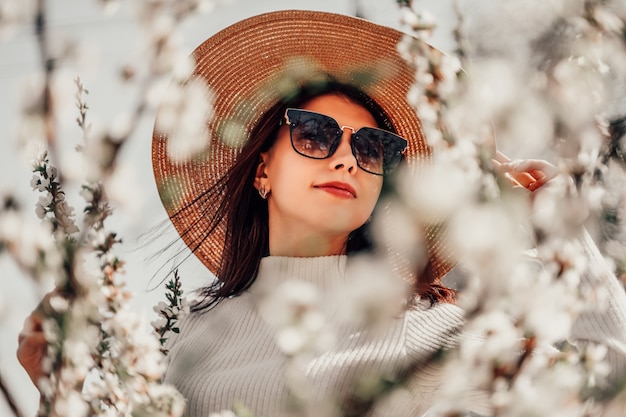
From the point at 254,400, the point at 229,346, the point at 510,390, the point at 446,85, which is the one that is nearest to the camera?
the point at 510,390

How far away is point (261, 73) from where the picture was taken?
1977mm

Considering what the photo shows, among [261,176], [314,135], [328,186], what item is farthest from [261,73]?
[328,186]

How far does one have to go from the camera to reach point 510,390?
0.52 m

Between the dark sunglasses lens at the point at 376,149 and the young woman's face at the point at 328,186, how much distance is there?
20mm

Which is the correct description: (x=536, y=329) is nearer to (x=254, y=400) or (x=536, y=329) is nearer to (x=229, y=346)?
(x=254, y=400)

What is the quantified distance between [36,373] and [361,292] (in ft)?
2.18

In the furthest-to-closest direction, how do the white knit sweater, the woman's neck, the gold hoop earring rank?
1. the gold hoop earring
2. the woman's neck
3. the white knit sweater

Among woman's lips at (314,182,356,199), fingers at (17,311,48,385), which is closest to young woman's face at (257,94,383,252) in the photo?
woman's lips at (314,182,356,199)

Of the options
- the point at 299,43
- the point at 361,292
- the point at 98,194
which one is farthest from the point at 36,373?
the point at 299,43

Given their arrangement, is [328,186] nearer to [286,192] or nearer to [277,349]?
[286,192]

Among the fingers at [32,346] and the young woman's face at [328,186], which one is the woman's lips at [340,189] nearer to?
the young woman's face at [328,186]

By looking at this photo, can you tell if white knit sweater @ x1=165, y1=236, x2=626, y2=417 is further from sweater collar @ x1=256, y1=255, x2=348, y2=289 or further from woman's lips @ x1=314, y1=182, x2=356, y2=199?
woman's lips @ x1=314, y1=182, x2=356, y2=199

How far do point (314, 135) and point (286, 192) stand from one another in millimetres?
155

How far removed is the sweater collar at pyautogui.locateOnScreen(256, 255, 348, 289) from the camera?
1.80 metres
